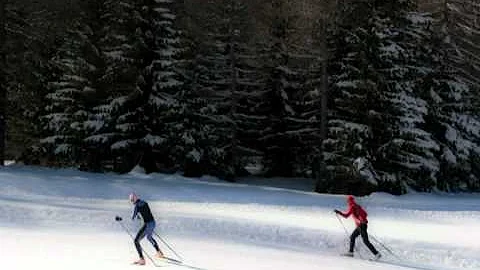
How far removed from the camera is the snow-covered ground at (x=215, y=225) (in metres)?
15.7

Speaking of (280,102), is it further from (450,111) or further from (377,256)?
(377,256)

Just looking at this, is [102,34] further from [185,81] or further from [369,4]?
[369,4]

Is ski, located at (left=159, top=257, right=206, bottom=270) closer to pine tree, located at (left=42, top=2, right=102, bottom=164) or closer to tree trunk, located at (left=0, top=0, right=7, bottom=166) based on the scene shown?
pine tree, located at (left=42, top=2, right=102, bottom=164)

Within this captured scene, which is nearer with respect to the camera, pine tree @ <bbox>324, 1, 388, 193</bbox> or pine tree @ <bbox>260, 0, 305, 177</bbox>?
pine tree @ <bbox>324, 1, 388, 193</bbox>

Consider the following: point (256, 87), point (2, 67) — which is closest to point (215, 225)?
point (2, 67)

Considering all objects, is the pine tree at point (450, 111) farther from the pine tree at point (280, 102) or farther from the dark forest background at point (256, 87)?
the pine tree at point (280, 102)

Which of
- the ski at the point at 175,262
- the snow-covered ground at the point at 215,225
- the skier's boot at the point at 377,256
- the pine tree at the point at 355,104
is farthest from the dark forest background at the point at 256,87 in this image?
the ski at the point at 175,262

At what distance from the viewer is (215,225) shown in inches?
826

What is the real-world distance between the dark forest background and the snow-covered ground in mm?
2237

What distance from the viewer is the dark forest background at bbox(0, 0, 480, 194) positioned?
32656 mm

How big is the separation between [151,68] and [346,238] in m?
17.7

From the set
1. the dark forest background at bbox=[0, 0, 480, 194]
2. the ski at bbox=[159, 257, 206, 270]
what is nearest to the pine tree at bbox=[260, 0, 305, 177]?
the dark forest background at bbox=[0, 0, 480, 194]

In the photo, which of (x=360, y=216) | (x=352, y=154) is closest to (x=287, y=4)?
(x=352, y=154)

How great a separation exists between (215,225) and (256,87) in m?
20.5
